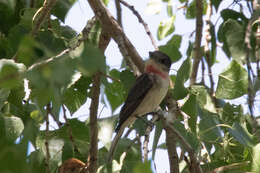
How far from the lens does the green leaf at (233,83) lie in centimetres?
405

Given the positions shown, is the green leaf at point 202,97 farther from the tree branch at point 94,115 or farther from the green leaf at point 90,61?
the green leaf at point 90,61

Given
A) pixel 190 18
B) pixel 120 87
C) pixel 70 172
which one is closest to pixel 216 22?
pixel 190 18

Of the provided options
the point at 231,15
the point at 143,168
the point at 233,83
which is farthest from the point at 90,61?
the point at 231,15

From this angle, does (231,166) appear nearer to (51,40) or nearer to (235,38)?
(235,38)

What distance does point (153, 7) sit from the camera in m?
6.02

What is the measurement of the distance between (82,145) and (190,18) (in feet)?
10.8

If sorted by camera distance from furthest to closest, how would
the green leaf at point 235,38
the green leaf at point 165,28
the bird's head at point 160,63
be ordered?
the green leaf at point 165,28
the bird's head at point 160,63
the green leaf at point 235,38

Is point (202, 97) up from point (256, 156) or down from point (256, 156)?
up

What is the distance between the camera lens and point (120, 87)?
181 inches

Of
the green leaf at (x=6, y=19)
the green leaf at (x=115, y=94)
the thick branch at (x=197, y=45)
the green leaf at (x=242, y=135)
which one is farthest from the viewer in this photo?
the thick branch at (x=197, y=45)

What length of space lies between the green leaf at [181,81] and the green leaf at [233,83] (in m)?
0.56

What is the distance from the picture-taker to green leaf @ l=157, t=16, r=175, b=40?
5823 millimetres

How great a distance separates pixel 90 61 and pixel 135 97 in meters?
3.01

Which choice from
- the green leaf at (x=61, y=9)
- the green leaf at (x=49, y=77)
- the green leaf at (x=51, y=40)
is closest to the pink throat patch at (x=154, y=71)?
the green leaf at (x=61, y=9)
